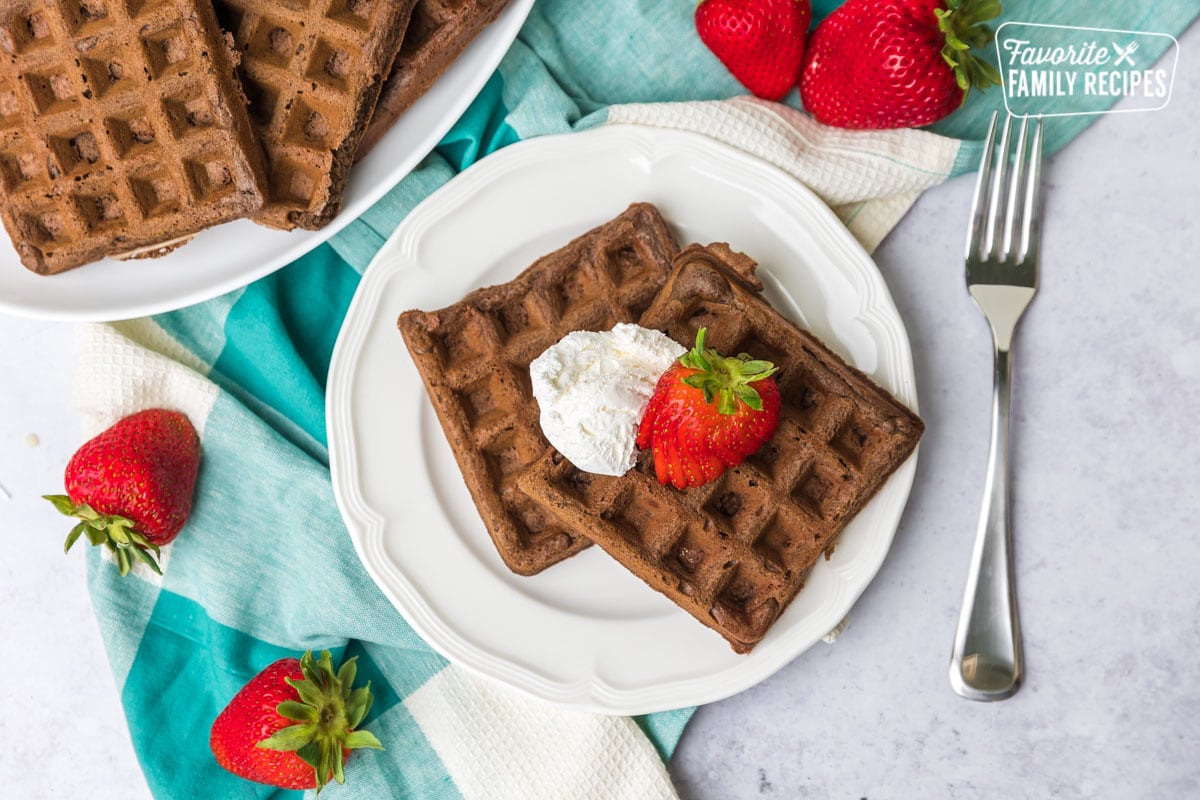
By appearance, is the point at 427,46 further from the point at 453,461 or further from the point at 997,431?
the point at 997,431

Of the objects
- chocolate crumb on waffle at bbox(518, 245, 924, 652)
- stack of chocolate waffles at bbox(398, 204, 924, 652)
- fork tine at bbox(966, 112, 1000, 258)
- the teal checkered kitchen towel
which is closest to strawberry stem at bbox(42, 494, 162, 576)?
the teal checkered kitchen towel

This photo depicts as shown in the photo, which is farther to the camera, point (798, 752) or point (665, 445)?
point (798, 752)

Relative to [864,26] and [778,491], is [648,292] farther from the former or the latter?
[864,26]

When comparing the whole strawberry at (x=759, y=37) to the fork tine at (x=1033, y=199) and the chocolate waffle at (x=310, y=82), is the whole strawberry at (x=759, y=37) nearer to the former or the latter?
the fork tine at (x=1033, y=199)

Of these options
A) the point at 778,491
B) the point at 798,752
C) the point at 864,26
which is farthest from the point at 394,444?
the point at 864,26

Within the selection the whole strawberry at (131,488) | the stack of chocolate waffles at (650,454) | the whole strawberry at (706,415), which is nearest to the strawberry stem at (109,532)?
the whole strawberry at (131,488)
